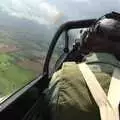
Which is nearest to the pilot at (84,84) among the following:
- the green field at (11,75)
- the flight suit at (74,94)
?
the flight suit at (74,94)

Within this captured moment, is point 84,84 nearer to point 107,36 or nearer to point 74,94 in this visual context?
point 74,94

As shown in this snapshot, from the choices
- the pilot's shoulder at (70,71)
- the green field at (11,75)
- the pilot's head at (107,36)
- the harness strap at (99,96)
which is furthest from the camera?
the green field at (11,75)

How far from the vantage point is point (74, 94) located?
1634mm

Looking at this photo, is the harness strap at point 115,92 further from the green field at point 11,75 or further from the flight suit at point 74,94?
the green field at point 11,75

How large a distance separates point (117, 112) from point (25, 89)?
0.62 meters

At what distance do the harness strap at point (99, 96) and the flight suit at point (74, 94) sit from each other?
0.02 m

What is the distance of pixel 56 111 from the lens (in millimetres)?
1594

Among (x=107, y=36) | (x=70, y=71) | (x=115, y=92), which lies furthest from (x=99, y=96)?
(x=107, y=36)

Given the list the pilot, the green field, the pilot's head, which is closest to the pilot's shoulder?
the pilot

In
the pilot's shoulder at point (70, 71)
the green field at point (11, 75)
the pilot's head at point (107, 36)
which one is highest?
the pilot's head at point (107, 36)

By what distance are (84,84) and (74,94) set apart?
9 cm

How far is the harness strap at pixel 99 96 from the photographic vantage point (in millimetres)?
1527

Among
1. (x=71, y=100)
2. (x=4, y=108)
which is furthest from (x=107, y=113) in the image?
(x=4, y=108)

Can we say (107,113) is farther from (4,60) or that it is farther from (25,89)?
(4,60)
